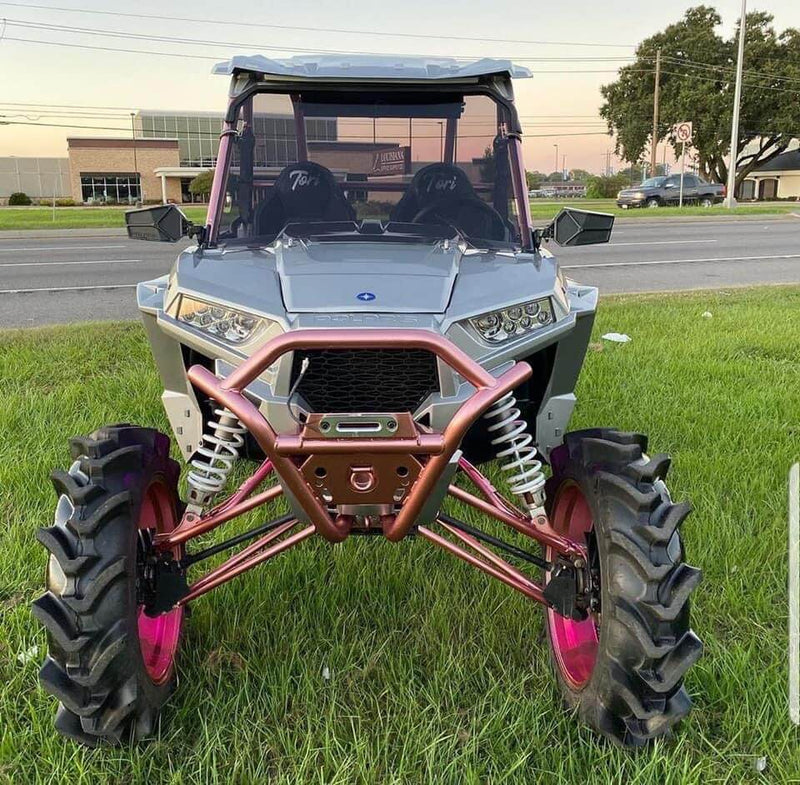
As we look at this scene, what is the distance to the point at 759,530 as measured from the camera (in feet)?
12.7

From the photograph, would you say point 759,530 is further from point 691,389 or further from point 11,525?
point 11,525

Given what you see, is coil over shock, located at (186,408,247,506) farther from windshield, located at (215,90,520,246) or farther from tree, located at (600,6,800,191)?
tree, located at (600,6,800,191)

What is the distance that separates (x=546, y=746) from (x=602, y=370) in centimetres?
436

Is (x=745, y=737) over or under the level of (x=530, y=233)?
under

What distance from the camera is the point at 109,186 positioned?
63.3 meters

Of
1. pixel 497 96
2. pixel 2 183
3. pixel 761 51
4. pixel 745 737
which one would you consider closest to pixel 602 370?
pixel 497 96

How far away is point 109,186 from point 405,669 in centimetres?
6692

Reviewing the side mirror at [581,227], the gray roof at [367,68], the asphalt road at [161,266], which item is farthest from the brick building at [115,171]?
the side mirror at [581,227]

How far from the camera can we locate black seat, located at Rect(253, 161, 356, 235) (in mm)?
3789

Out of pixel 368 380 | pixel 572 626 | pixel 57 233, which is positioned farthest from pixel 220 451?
pixel 57 233

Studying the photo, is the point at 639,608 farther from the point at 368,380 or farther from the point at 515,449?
the point at 368,380

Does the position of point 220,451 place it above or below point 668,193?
below

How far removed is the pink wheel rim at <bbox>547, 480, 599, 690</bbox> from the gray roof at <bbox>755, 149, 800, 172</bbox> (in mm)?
68376

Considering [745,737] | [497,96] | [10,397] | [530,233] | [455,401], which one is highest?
[497,96]
